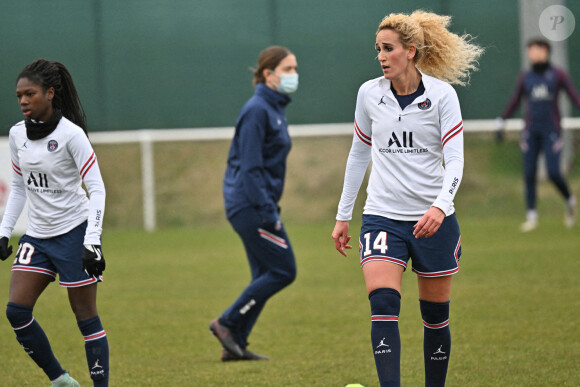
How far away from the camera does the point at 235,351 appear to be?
22.1 feet

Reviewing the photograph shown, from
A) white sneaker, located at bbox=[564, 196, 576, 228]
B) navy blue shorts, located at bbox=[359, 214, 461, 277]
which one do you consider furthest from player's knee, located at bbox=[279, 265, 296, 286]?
white sneaker, located at bbox=[564, 196, 576, 228]

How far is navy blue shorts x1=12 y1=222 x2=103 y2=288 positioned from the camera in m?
5.19

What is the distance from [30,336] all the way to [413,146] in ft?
7.41

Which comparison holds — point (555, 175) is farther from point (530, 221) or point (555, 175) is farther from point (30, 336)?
point (30, 336)

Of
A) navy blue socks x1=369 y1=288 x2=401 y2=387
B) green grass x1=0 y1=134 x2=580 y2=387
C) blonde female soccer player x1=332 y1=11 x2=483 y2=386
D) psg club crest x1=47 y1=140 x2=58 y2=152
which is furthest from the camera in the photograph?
green grass x1=0 y1=134 x2=580 y2=387

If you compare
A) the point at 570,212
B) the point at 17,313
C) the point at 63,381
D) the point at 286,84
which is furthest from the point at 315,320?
the point at 570,212

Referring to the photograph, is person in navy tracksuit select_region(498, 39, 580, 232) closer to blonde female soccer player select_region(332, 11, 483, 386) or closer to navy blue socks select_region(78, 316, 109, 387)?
blonde female soccer player select_region(332, 11, 483, 386)

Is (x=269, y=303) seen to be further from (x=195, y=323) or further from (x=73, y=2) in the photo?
(x=73, y=2)

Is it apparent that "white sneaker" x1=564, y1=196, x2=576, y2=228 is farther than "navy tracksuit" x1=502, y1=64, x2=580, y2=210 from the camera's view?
Yes

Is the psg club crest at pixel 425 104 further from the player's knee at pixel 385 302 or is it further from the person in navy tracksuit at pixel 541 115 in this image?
the person in navy tracksuit at pixel 541 115

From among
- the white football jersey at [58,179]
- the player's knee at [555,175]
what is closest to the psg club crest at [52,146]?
the white football jersey at [58,179]

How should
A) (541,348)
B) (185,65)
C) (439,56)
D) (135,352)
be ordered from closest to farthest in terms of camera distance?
(439,56)
(541,348)
(135,352)
(185,65)

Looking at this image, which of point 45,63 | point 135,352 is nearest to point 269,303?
point 135,352

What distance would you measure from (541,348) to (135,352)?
2787mm
